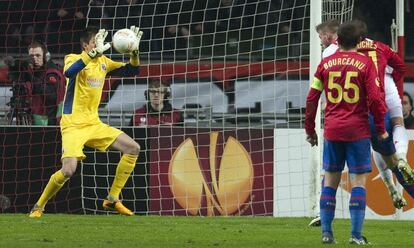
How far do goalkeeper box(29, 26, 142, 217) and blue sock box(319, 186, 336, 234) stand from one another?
15.0 feet

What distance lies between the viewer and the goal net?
1664cm

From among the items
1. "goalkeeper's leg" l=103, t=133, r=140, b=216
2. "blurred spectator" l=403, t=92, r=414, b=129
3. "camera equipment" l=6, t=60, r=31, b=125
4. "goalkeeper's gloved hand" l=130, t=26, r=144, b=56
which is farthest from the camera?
"camera equipment" l=6, t=60, r=31, b=125

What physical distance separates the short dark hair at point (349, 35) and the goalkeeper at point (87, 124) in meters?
4.63

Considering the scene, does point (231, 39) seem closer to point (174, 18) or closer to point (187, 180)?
point (174, 18)

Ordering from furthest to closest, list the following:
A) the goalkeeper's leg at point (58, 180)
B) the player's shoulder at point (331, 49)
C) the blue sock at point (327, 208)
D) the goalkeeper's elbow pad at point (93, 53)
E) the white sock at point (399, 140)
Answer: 1. the goalkeeper's leg at point (58, 180)
2. the goalkeeper's elbow pad at point (93, 53)
3. the white sock at point (399, 140)
4. the player's shoulder at point (331, 49)
5. the blue sock at point (327, 208)

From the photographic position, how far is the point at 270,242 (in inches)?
430

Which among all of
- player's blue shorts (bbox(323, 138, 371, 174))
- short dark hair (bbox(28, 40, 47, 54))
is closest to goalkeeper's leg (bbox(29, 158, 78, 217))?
short dark hair (bbox(28, 40, 47, 54))

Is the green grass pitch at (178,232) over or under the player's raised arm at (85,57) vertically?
under

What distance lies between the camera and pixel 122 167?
1517cm

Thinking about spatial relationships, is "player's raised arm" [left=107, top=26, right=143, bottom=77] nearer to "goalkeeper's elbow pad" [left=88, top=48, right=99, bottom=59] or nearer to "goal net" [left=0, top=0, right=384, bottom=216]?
"goalkeeper's elbow pad" [left=88, top=48, right=99, bottom=59]

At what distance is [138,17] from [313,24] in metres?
3.85

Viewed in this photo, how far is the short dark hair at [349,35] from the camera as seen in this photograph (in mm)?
10383

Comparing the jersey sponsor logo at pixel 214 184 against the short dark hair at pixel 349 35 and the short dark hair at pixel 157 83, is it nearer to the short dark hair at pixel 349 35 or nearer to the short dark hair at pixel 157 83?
the short dark hair at pixel 157 83

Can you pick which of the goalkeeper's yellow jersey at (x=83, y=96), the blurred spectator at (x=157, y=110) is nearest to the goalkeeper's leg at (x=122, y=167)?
the goalkeeper's yellow jersey at (x=83, y=96)
